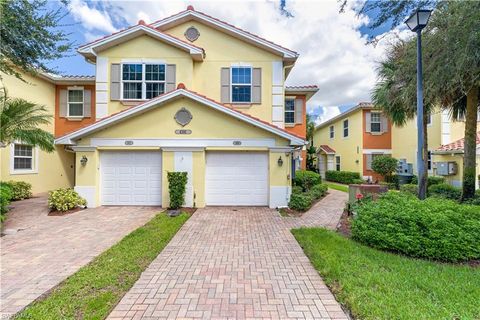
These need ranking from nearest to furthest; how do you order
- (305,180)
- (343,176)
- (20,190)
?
(20,190)
(305,180)
(343,176)

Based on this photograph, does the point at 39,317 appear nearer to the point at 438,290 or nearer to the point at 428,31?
the point at 438,290

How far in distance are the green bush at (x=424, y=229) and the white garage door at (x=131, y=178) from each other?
28.0 ft

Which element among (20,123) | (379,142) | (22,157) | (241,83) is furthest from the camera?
(379,142)

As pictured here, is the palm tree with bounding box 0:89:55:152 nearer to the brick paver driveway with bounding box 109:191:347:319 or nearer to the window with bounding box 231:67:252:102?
the brick paver driveway with bounding box 109:191:347:319

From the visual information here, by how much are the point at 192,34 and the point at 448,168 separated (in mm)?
17620

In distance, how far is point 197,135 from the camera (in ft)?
38.0

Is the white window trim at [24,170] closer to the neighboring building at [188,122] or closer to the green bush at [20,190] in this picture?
the neighboring building at [188,122]

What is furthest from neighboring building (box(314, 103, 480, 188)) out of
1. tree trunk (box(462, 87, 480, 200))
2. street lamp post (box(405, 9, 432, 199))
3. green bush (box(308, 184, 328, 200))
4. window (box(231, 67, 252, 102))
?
window (box(231, 67, 252, 102))

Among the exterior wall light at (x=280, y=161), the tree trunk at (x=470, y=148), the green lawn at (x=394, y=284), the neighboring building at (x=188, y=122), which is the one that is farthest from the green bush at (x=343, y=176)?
the green lawn at (x=394, y=284)

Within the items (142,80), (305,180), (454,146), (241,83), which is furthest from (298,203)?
(454,146)

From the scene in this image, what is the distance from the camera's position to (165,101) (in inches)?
449

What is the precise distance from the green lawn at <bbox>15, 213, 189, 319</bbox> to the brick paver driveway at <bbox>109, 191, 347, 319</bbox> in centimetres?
21

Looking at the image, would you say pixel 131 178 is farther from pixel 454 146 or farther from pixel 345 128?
pixel 345 128

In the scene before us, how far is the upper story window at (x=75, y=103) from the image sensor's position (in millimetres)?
16188
